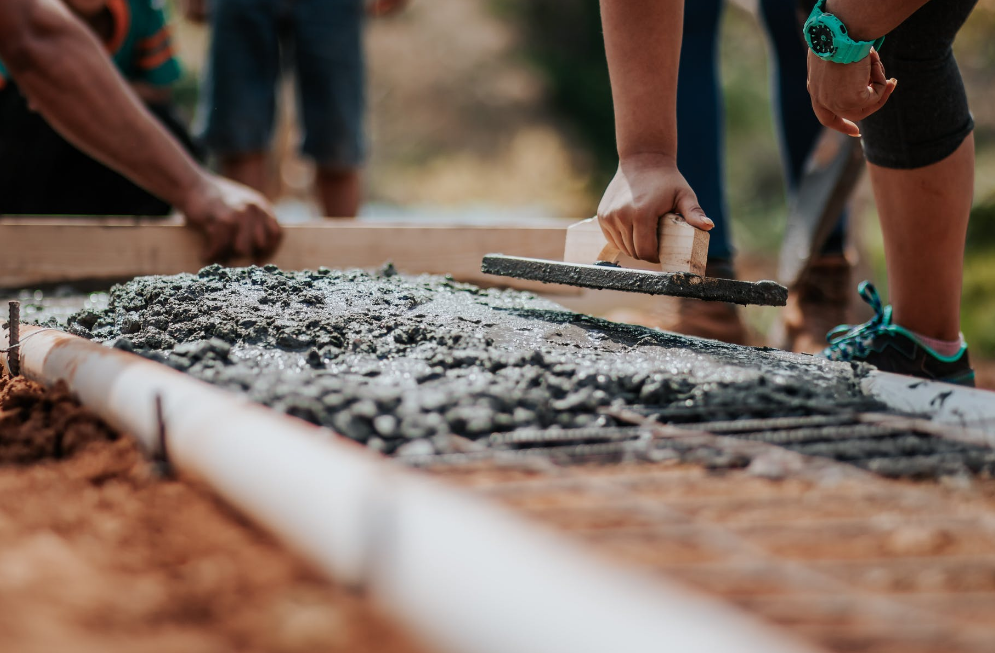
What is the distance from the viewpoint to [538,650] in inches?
21.2

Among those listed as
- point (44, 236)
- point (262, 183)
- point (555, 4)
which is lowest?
point (44, 236)

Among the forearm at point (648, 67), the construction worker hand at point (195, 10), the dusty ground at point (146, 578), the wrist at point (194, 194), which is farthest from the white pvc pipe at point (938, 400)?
the construction worker hand at point (195, 10)

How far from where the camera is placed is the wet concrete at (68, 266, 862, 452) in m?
1.12

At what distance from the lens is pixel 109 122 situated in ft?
7.59

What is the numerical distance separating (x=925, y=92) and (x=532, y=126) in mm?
12833

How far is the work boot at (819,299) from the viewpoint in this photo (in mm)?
2658

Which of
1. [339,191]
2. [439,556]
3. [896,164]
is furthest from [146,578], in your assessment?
[339,191]

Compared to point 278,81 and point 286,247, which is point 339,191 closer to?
point 278,81

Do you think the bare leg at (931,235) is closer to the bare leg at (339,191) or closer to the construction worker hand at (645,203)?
the construction worker hand at (645,203)

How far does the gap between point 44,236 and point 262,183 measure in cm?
137

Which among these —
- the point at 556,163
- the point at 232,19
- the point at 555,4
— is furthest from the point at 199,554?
the point at 555,4

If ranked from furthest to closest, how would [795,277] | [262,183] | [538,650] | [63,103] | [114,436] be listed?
[262,183], [795,277], [63,103], [114,436], [538,650]

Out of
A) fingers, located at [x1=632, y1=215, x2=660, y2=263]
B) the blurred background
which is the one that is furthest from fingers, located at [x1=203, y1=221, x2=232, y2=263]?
the blurred background

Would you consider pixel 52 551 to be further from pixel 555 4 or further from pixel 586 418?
pixel 555 4
